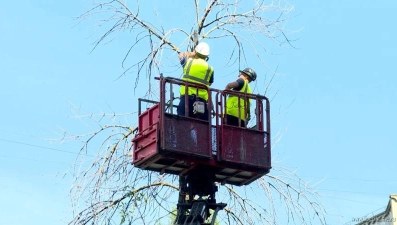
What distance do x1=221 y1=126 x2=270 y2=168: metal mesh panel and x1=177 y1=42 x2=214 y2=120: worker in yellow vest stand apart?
1.78 feet

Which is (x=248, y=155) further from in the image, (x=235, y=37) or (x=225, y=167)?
(x=235, y=37)

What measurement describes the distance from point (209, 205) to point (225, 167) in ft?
2.84

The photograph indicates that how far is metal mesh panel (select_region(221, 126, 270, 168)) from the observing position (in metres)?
15.4

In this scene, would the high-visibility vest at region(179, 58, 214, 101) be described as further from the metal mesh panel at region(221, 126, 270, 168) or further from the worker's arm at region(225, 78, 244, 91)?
the metal mesh panel at region(221, 126, 270, 168)

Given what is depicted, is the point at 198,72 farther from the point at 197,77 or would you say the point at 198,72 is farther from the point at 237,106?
the point at 237,106

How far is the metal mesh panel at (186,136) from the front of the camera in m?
14.7

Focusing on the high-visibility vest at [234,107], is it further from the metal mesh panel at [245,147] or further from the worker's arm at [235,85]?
the metal mesh panel at [245,147]

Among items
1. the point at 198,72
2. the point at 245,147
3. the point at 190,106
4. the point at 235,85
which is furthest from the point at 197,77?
the point at 245,147

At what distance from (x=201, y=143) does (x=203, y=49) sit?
5.38 ft

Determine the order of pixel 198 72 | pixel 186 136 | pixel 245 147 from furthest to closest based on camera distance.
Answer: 1. pixel 245 147
2. pixel 198 72
3. pixel 186 136

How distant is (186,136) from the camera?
14.9 m

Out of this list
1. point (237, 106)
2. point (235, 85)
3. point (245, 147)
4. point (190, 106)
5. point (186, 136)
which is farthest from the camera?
point (235, 85)

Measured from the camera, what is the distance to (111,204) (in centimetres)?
1620

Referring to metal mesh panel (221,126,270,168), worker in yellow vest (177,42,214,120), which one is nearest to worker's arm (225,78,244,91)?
worker in yellow vest (177,42,214,120)
